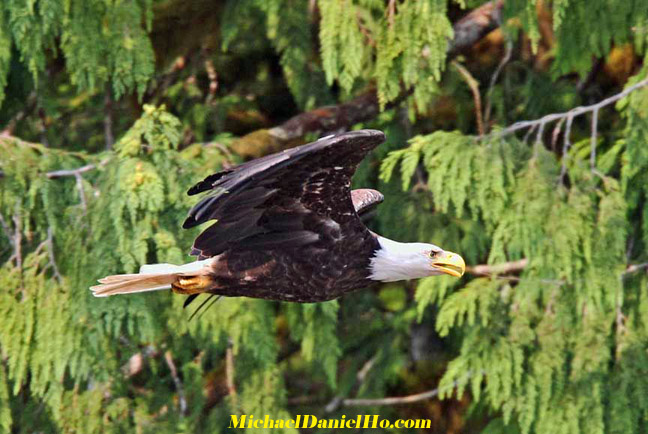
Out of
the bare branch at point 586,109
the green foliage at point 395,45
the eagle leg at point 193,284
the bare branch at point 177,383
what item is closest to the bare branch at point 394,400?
the bare branch at point 177,383

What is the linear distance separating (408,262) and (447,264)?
0.19 m

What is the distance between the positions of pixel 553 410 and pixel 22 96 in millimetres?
3324

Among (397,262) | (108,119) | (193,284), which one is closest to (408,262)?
(397,262)

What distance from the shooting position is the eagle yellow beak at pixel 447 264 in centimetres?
609

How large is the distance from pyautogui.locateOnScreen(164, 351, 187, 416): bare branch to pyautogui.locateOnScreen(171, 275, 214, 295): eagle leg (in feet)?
6.40

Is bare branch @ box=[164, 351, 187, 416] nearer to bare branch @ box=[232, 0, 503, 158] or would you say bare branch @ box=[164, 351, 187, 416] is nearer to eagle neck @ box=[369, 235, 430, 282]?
bare branch @ box=[232, 0, 503, 158]

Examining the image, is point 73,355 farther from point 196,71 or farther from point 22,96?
point 196,71

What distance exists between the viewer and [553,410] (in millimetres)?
7406

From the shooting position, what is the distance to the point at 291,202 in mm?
5746

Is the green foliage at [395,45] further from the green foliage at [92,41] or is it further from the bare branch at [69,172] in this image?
the bare branch at [69,172]

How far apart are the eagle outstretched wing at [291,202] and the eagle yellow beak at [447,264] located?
414 millimetres

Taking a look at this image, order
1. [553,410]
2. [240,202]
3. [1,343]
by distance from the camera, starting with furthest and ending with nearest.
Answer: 1. [553,410]
2. [1,343]
3. [240,202]

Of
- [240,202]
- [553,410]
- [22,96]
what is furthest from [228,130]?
[240,202]

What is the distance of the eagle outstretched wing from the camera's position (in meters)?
5.28
